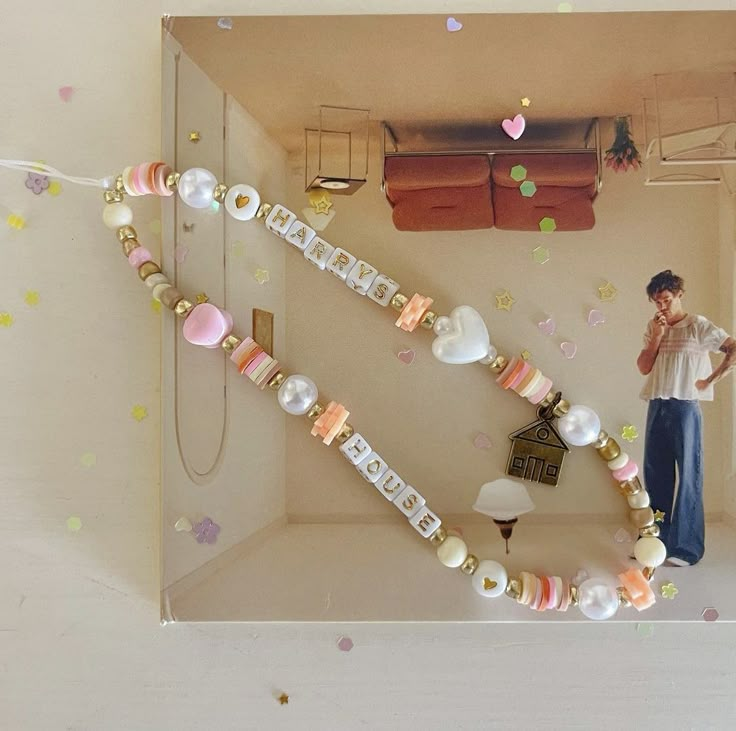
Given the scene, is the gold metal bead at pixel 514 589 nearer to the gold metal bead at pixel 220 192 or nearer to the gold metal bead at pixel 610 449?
the gold metal bead at pixel 610 449

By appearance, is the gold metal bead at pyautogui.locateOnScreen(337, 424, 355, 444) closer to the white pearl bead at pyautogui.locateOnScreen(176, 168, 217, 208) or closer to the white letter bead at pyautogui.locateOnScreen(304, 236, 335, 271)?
the white letter bead at pyautogui.locateOnScreen(304, 236, 335, 271)

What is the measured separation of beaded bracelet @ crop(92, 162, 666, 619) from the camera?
2.10ft

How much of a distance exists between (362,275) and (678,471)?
0.39 meters

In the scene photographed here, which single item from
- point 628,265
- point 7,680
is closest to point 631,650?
point 628,265

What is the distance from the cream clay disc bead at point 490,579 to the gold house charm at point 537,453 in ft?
0.32

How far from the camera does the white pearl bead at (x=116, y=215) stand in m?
0.69

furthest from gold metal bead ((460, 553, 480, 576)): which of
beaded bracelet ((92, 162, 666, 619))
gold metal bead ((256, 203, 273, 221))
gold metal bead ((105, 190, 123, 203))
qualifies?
gold metal bead ((105, 190, 123, 203))

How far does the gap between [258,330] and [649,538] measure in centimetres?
47

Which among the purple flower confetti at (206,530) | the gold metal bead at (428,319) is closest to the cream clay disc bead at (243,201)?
the gold metal bead at (428,319)

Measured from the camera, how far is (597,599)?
0.64 metres

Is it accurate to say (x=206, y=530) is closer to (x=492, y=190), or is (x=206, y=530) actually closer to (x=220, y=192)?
(x=220, y=192)

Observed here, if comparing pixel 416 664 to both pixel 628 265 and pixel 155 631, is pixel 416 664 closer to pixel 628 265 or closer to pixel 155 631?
pixel 155 631

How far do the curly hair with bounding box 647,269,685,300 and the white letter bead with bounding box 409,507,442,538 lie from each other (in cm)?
32

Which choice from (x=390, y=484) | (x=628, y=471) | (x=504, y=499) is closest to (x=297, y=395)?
(x=390, y=484)
